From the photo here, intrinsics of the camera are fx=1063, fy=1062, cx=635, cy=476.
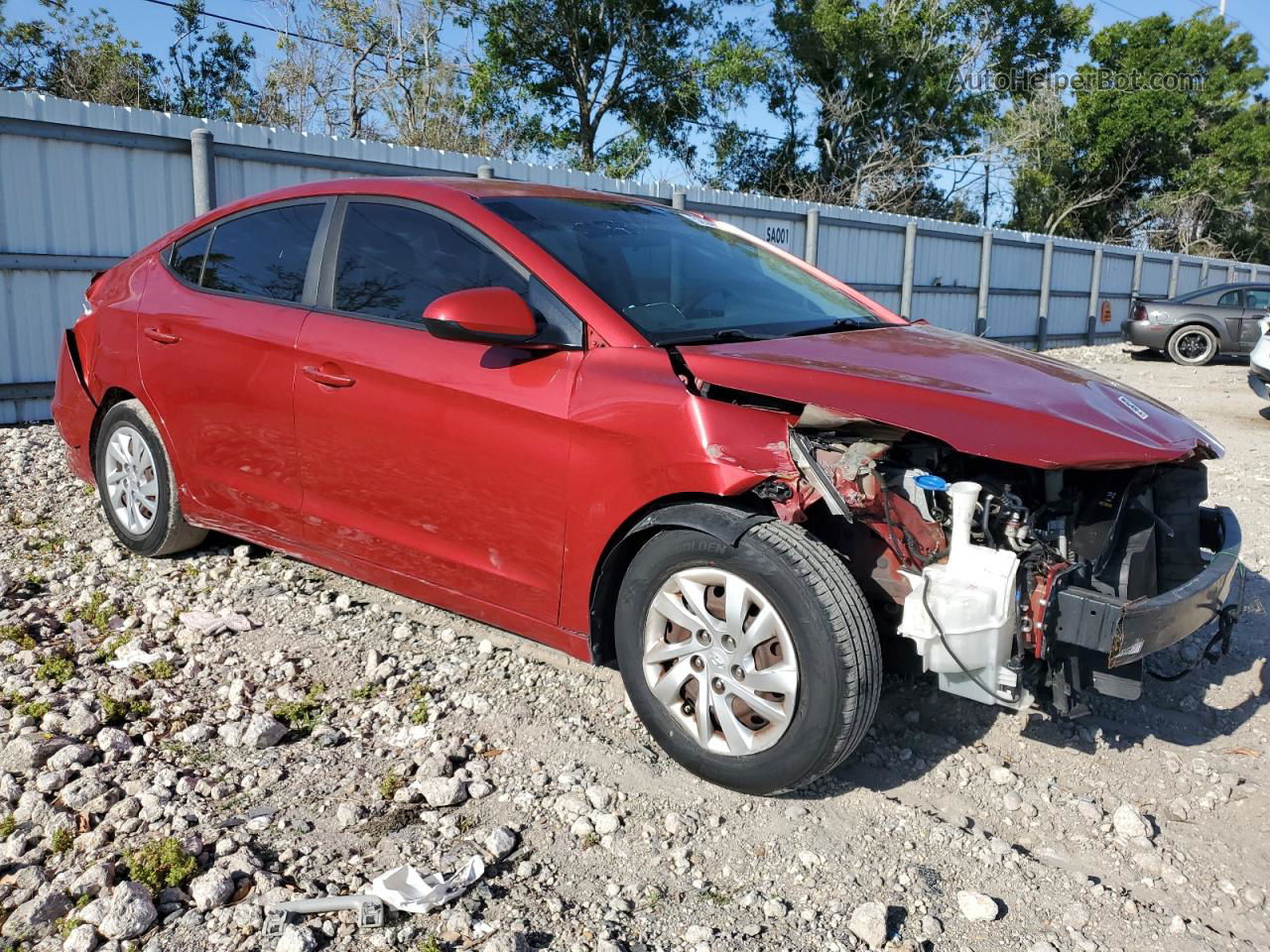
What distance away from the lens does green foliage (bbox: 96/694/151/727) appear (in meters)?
3.30

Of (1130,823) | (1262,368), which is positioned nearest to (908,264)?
(1262,368)

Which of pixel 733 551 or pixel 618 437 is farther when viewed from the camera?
pixel 618 437

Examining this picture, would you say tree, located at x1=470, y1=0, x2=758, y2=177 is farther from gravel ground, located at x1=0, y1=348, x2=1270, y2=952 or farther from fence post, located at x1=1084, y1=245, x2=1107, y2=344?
gravel ground, located at x1=0, y1=348, x2=1270, y2=952

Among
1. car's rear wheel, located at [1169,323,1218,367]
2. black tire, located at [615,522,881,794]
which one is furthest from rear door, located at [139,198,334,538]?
car's rear wheel, located at [1169,323,1218,367]

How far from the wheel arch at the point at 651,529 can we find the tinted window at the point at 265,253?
5.54 ft

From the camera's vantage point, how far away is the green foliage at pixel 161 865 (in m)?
2.46

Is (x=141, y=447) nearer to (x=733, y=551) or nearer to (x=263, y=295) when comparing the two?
(x=263, y=295)

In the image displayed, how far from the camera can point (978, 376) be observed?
3004mm

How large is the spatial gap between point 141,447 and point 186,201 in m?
4.83

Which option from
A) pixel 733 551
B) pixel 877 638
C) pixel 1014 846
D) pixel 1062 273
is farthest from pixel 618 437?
pixel 1062 273

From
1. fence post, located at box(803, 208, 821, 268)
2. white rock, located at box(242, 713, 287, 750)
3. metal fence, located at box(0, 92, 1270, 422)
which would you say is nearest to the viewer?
white rock, located at box(242, 713, 287, 750)

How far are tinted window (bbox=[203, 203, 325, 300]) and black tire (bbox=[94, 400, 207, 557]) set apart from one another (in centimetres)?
70

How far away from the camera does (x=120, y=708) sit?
3.36 metres

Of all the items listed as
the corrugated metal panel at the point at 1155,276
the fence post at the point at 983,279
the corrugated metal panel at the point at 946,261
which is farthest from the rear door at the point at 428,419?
the corrugated metal panel at the point at 1155,276
